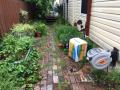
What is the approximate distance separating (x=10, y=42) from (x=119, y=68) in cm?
291

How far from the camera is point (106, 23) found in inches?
147

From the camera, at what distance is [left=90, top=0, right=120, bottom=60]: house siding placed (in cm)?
321

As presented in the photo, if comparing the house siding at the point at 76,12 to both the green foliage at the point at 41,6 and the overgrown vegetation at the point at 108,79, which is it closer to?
the overgrown vegetation at the point at 108,79

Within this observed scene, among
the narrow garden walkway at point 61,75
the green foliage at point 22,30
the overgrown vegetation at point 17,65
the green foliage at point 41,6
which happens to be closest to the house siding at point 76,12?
the green foliage at point 22,30

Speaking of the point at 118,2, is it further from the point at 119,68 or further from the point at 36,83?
the point at 36,83

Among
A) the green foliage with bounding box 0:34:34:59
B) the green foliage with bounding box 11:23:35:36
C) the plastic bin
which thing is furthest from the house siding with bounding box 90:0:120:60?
the green foliage with bounding box 11:23:35:36

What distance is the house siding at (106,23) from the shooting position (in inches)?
127

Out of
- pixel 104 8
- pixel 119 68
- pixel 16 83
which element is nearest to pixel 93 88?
pixel 119 68

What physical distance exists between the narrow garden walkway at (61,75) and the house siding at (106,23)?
3.05 feet

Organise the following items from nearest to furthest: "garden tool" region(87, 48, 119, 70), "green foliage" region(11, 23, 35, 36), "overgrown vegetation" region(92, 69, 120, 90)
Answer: "overgrown vegetation" region(92, 69, 120, 90) < "garden tool" region(87, 48, 119, 70) < "green foliage" region(11, 23, 35, 36)

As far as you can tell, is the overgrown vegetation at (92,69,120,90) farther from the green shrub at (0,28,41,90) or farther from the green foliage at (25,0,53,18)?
the green foliage at (25,0,53,18)

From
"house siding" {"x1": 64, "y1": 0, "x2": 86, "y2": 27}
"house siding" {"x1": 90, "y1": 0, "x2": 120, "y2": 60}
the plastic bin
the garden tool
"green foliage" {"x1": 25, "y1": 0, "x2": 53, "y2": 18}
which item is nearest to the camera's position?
the garden tool

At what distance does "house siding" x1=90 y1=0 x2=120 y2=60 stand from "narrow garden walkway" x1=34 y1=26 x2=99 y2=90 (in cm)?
93

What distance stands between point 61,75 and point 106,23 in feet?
5.44
